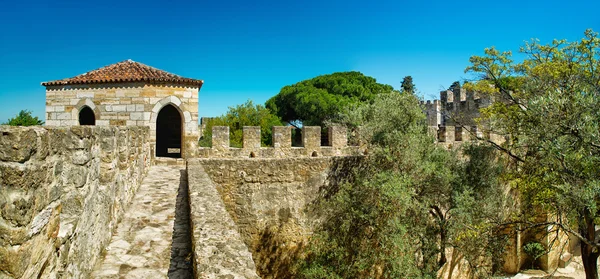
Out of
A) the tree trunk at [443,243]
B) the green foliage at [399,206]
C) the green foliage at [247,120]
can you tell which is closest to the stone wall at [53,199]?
the green foliage at [399,206]

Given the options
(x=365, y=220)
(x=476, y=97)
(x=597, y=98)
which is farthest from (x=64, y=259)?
(x=476, y=97)

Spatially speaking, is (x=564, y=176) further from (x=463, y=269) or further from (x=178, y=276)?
(x=178, y=276)

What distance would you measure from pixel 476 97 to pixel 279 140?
53.8ft

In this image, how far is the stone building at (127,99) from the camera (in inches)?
480

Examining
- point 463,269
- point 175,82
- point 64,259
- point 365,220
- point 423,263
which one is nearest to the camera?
point 64,259

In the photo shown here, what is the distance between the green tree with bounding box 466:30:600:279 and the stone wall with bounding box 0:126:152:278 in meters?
7.90

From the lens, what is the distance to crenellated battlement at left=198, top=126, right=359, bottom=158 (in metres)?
11.9

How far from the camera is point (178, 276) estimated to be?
Answer: 3.09 metres

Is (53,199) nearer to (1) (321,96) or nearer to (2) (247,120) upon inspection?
(2) (247,120)

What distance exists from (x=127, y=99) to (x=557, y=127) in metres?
12.2

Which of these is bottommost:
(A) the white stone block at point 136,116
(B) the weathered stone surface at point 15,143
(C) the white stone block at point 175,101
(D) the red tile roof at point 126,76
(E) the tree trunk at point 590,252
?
(E) the tree trunk at point 590,252

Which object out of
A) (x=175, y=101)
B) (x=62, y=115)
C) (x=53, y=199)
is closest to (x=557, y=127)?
(x=53, y=199)

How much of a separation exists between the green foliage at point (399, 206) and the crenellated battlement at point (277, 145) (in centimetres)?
328

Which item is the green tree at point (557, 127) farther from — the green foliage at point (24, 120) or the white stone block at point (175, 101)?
the green foliage at point (24, 120)
